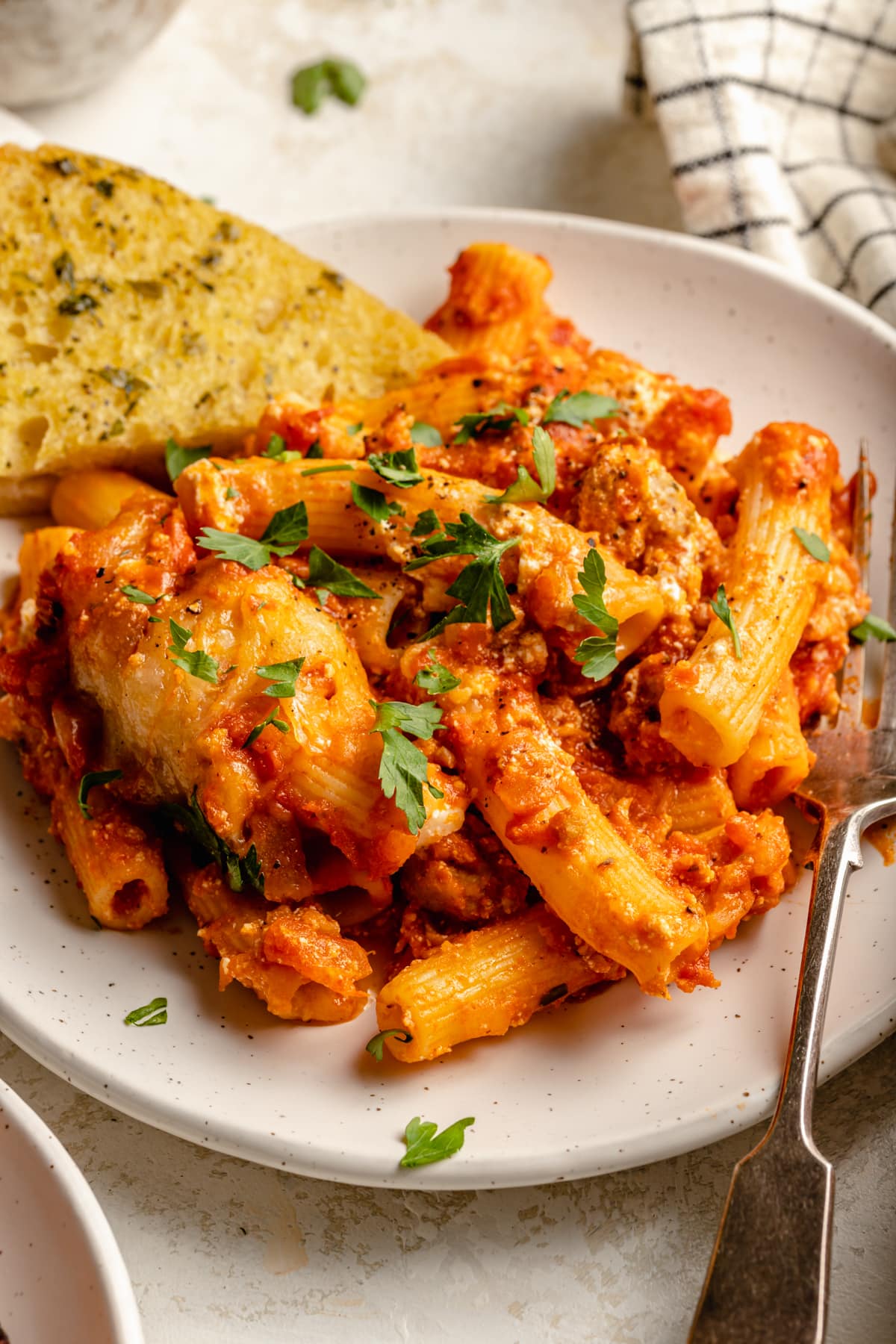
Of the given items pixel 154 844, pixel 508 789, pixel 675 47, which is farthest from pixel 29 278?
pixel 675 47

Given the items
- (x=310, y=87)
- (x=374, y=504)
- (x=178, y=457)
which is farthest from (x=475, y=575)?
(x=310, y=87)

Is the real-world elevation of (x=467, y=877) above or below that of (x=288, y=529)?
below

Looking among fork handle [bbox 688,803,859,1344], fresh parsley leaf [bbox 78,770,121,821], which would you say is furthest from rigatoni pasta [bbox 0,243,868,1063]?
fork handle [bbox 688,803,859,1344]

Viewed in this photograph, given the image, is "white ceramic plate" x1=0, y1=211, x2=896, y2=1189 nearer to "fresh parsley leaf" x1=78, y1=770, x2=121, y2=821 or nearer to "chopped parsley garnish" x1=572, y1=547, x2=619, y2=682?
"fresh parsley leaf" x1=78, y1=770, x2=121, y2=821

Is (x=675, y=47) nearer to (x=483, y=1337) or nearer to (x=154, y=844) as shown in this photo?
(x=154, y=844)

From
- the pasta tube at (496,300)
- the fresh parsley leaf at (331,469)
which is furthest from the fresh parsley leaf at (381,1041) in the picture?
the pasta tube at (496,300)

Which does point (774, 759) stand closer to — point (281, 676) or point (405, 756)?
point (405, 756)
